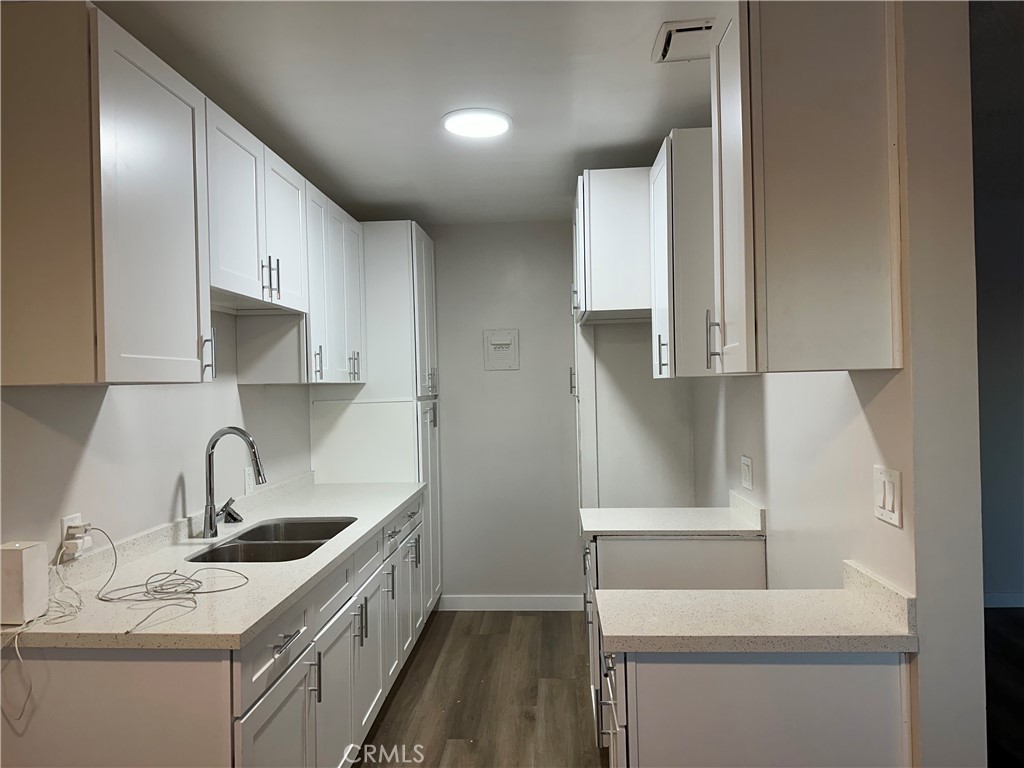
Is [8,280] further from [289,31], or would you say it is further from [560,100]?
[560,100]

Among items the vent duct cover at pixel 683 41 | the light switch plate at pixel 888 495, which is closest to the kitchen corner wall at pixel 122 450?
the vent duct cover at pixel 683 41

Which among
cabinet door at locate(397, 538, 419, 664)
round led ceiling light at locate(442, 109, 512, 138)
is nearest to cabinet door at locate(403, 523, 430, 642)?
cabinet door at locate(397, 538, 419, 664)

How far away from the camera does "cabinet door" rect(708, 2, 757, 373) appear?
57.5 inches

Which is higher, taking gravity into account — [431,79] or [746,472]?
[431,79]

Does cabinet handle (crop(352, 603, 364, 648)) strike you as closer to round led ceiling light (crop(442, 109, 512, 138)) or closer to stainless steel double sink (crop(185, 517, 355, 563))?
stainless steel double sink (crop(185, 517, 355, 563))

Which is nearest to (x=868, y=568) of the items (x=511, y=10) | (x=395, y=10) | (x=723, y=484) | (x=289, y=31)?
(x=723, y=484)

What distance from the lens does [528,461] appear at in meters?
4.23

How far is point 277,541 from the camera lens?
2684 mm

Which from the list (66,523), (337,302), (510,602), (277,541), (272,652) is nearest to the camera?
(272,652)

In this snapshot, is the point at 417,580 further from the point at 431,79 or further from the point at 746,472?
the point at 431,79

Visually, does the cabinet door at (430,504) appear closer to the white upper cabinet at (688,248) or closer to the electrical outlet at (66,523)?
the white upper cabinet at (688,248)

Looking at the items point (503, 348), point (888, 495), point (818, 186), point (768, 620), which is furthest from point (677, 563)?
point (503, 348)

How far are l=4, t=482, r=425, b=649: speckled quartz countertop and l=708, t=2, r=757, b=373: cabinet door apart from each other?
1328 millimetres

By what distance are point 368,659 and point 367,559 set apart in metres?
0.39
